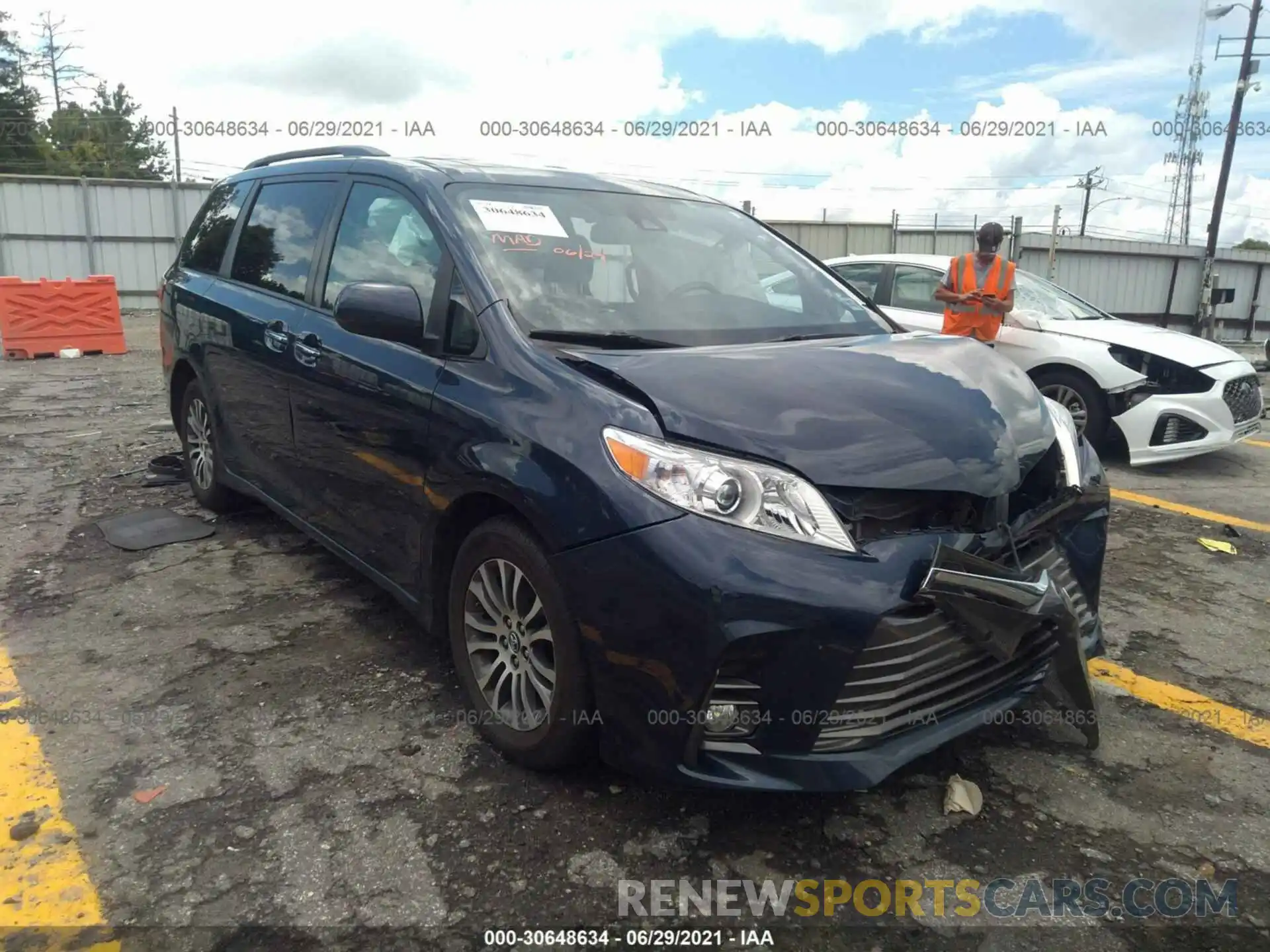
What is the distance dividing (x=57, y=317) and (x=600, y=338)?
12803 millimetres

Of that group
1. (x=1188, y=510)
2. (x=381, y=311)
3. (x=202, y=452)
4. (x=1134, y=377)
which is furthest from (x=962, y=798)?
(x=1134, y=377)

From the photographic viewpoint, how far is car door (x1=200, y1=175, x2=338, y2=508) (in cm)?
373

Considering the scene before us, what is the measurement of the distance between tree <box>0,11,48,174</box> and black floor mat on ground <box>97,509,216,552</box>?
47.4m

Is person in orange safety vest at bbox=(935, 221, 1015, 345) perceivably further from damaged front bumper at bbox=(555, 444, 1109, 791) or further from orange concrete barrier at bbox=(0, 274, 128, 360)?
orange concrete barrier at bbox=(0, 274, 128, 360)

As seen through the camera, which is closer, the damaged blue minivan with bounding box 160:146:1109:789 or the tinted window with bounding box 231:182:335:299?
the damaged blue minivan with bounding box 160:146:1109:789

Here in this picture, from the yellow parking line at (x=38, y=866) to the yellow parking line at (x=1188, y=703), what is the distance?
293cm

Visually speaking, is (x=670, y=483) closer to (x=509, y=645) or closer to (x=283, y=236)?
(x=509, y=645)

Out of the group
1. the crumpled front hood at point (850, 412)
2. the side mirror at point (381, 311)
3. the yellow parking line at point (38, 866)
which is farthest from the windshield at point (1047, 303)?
the yellow parking line at point (38, 866)

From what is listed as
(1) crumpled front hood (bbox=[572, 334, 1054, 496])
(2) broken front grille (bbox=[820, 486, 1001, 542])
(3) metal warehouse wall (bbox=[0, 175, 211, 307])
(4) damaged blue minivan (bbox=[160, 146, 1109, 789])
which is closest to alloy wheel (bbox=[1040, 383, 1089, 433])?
(4) damaged blue minivan (bbox=[160, 146, 1109, 789])

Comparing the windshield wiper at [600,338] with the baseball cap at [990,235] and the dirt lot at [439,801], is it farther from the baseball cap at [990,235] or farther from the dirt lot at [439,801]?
the baseball cap at [990,235]

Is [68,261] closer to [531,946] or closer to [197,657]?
[197,657]

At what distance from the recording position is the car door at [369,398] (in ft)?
9.59

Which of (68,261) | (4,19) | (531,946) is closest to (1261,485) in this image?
(531,946)

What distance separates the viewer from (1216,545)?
4.89 metres
